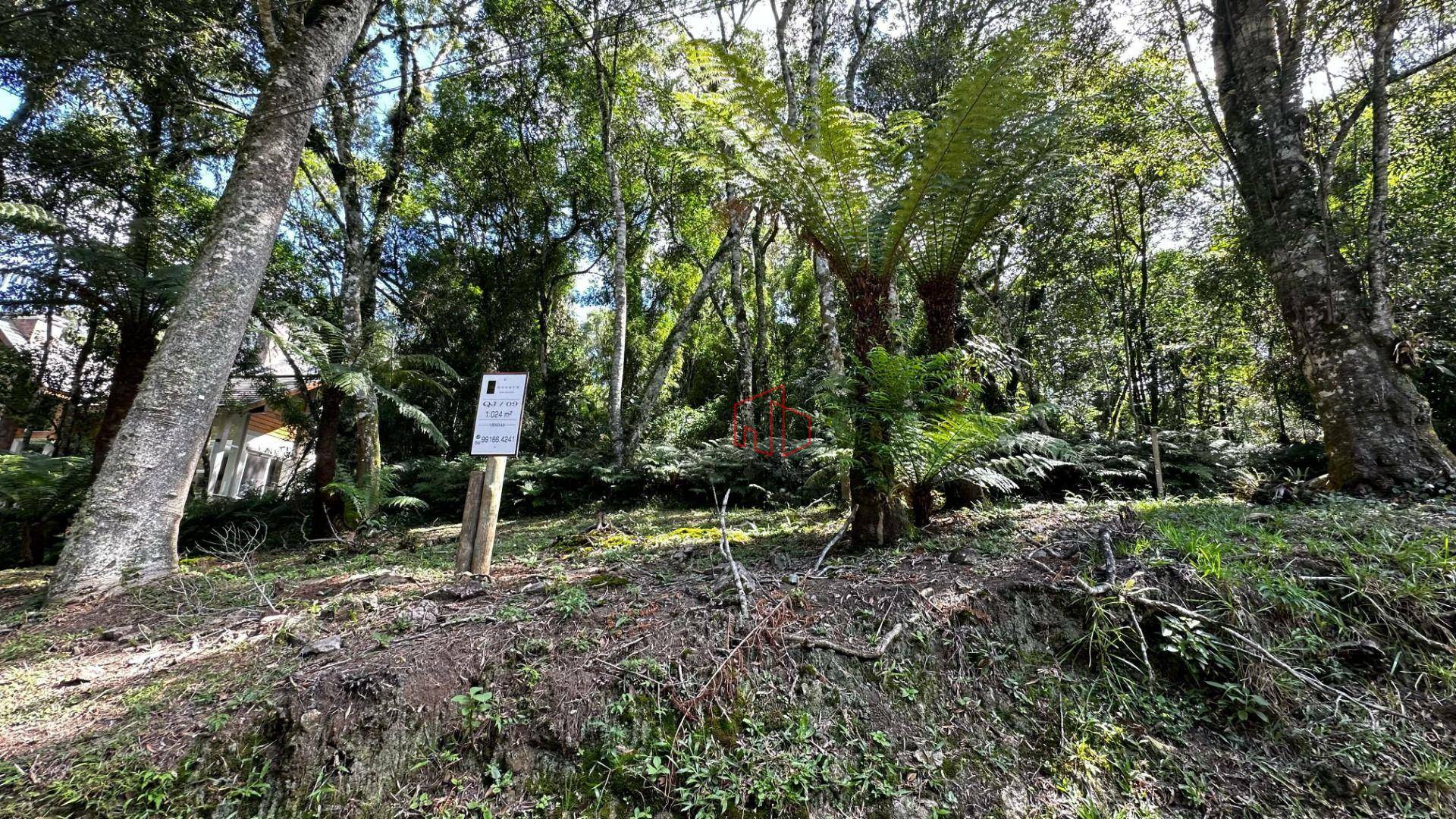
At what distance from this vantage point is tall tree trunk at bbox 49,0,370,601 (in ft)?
9.60

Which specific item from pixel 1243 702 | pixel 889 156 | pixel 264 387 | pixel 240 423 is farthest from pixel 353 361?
pixel 240 423

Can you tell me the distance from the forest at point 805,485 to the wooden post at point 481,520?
0.02m

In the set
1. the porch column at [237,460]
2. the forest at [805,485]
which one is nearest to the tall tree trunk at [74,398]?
the forest at [805,485]

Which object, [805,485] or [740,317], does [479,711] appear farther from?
[740,317]

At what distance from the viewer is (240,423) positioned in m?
11.8

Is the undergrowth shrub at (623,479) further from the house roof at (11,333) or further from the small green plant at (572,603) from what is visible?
the house roof at (11,333)

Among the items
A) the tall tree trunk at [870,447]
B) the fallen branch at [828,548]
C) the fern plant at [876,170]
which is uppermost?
the fern plant at [876,170]

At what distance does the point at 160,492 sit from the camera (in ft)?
10.2

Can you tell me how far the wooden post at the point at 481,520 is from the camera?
311cm

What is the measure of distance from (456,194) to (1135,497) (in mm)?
14123

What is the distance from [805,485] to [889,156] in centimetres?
269

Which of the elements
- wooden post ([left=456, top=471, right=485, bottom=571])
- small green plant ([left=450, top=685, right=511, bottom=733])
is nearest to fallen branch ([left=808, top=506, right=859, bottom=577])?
small green plant ([left=450, top=685, right=511, bottom=733])

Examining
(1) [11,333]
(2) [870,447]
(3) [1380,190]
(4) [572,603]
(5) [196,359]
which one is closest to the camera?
(4) [572,603]

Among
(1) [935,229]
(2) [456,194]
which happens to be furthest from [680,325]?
(2) [456,194]
